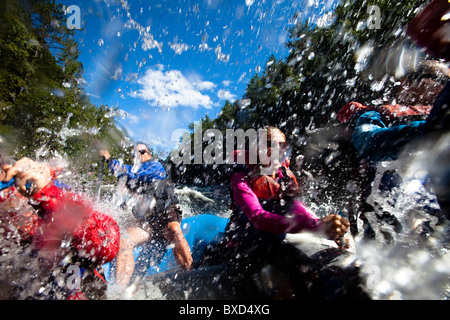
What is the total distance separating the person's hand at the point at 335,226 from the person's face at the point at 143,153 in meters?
3.37

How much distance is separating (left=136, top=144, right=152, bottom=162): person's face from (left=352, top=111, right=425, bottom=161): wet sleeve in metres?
3.41

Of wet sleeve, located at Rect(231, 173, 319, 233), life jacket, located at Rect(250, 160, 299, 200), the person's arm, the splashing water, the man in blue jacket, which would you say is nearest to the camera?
the splashing water

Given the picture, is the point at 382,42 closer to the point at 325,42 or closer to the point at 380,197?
the point at 325,42

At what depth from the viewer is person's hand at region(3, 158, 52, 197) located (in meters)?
1.42

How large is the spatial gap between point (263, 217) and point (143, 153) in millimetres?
3028

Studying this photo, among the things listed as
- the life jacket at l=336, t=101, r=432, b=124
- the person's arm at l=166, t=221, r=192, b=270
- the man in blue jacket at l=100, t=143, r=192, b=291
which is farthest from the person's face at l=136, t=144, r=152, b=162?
the life jacket at l=336, t=101, r=432, b=124

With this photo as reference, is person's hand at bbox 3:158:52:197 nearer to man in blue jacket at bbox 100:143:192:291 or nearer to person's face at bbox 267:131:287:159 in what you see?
person's face at bbox 267:131:287:159

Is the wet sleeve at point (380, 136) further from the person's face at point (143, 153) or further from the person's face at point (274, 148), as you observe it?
the person's face at point (143, 153)

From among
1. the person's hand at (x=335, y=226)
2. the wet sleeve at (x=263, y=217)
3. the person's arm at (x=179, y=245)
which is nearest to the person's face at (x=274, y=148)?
the wet sleeve at (x=263, y=217)

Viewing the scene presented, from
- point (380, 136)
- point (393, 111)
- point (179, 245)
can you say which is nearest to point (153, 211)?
point (179, 245)

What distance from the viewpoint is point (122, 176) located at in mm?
3992

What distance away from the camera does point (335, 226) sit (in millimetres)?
1360

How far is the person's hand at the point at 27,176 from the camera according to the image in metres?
1.42

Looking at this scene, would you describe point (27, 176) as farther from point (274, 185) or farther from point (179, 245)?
point (179, 245)
